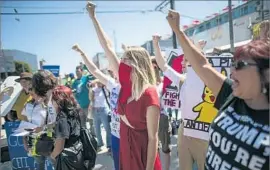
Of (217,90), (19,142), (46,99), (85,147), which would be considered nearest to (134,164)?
(85,147)

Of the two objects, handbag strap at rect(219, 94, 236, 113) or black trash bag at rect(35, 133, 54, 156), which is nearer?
handbag strap at rect(219, 94, 236, 113)

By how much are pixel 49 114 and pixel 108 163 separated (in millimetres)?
2419

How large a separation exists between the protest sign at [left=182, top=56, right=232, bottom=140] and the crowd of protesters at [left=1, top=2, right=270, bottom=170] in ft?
0.39

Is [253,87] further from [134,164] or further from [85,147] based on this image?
[85,147]

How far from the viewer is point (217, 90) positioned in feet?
5.86

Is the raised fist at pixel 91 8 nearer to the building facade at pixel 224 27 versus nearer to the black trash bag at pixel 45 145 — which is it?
the black trash bag at pixel 45 145

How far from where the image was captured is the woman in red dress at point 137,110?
217 centimetres

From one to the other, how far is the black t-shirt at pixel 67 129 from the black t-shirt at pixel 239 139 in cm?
134

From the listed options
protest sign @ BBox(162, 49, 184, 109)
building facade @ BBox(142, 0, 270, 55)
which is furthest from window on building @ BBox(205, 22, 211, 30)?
protest sign @ BBox(162, 49, 184, 109)

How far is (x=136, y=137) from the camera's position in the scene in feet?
7.43

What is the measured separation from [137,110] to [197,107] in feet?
3.14

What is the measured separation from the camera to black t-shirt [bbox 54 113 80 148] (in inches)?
97.8

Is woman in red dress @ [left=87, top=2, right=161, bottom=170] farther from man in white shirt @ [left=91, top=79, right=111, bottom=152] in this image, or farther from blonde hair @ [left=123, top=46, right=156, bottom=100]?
man in white shirt @ [left=91, top=79, right=111, bottom=152]

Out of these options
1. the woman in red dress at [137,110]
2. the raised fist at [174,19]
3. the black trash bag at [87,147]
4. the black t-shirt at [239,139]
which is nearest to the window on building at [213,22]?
the black trash bag at [87,147]
